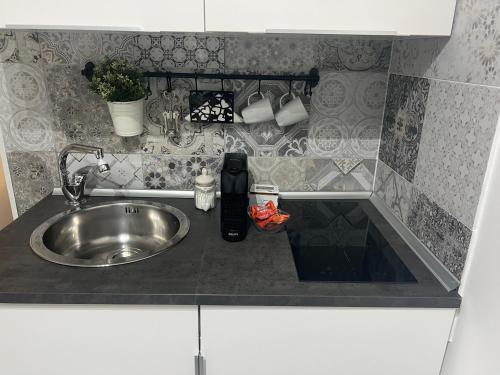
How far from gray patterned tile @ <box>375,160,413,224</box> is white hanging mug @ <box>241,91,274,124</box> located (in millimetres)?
489

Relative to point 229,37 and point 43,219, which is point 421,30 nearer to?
point 229,37

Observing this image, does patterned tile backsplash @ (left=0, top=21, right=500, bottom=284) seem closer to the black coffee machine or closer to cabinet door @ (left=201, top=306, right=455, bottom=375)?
cabinet door @ (left=201, top=306, right=455, bottom=375)

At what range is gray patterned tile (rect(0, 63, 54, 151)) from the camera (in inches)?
56.0

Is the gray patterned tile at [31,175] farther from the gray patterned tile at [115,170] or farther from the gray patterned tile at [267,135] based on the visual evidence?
the gray patterned tile at [267,135]

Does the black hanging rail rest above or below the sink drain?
above

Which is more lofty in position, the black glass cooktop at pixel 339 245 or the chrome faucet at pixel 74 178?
the chrome faucet at pixel 74 178

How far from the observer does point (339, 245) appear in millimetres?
1290

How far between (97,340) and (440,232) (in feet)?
3.26

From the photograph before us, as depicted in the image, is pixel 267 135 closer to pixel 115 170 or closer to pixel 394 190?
pixel 394 190

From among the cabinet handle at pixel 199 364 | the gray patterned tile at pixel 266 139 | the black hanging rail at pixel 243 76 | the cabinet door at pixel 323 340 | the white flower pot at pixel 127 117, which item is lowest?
the cabinet handle at pixel 199 364

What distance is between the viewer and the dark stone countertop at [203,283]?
0.98m

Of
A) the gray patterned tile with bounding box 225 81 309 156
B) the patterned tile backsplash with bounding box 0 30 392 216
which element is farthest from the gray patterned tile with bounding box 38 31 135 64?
the gray patterned tile with bounding box 225 81 309 156

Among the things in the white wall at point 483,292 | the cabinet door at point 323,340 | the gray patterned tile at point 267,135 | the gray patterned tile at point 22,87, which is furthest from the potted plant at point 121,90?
the white wall at point 483,292

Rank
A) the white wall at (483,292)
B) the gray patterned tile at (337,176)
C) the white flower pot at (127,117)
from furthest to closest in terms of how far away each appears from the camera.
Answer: the gray patterned tile at (337,176) < the white flower pot at (127,117) < the white wall at (483,292)
